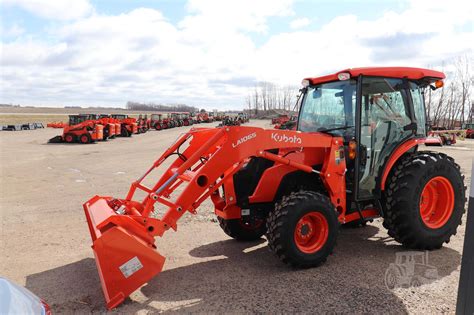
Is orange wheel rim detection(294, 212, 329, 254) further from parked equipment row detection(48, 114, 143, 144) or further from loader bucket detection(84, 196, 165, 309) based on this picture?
parked equipment row detection(48, 114, 143, 144)

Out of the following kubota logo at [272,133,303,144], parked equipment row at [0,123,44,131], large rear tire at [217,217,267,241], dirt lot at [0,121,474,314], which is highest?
kubota logo at [272,133,303,144]

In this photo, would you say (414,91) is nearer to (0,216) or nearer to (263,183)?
(263,183)

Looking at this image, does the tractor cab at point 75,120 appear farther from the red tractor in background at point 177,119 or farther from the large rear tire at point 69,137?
the red tractor in background at point 177,119

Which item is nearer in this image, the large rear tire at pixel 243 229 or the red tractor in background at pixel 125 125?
the large rear tire at pixel 243 229

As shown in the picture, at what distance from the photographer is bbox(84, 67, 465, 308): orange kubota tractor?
13.7ft

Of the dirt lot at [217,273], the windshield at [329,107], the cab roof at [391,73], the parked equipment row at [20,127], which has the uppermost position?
the cab roof at [391,73]

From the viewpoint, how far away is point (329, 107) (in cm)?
523

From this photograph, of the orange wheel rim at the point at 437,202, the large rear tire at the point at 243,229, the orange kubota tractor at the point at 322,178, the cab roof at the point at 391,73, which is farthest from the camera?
the large rear tire at the point at 243,229

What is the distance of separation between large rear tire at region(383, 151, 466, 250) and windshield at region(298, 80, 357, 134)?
0.91 meters

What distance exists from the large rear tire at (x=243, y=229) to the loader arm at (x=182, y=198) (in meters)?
0.48

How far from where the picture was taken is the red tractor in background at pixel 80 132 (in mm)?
24125

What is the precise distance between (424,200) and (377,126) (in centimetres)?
123

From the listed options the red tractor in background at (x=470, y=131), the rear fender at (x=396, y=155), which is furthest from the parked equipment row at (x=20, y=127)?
the red tractor in background at (x=470, y=131)

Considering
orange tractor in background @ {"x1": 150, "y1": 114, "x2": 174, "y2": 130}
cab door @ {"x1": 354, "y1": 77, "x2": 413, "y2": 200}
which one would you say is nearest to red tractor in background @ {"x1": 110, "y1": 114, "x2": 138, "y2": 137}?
orange tractor in background @ {"x1": 150, "y1": 114, "x2": 174, "y2": 130}
